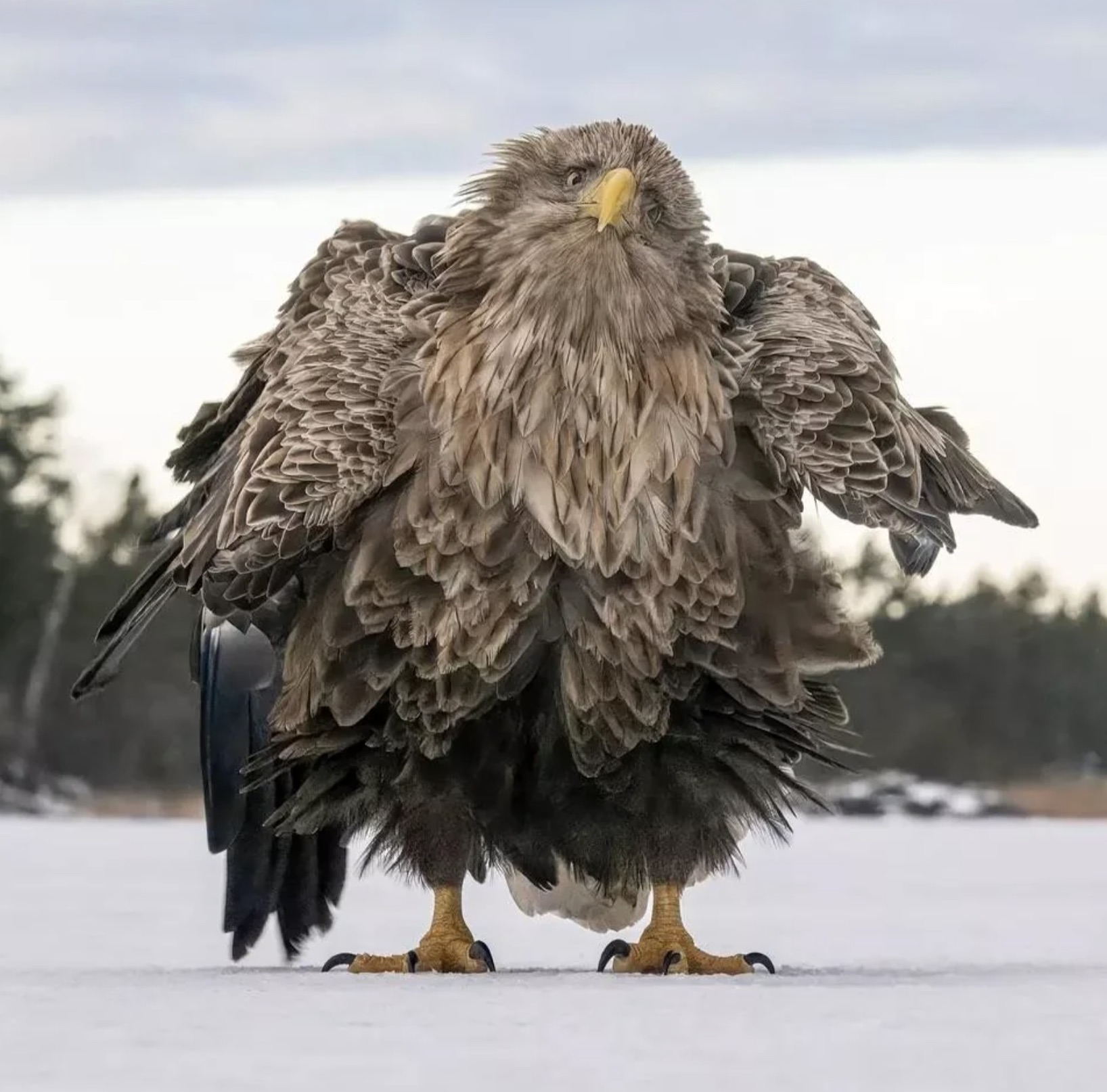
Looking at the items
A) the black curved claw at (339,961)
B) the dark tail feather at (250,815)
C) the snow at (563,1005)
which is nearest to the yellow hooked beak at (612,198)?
the dark tail feather at (250,815)

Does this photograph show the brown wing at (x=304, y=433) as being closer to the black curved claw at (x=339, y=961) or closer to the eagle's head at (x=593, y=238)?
the eagle's head at (x=593, y=238)

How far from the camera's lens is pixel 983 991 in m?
5.91

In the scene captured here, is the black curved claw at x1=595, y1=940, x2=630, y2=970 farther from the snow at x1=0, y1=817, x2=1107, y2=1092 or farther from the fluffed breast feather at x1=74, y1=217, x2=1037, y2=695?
the fluffed breast feather at x1=74, y1=217, x2=1037, y2=695

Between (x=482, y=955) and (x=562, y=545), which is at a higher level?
(x=562, y=545)

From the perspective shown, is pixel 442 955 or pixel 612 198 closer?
pixel 612 198

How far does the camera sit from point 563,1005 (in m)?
5.59

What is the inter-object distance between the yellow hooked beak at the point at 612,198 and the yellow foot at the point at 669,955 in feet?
6.40

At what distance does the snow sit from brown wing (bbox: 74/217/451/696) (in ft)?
3.71

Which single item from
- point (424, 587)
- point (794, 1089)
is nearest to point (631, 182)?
point (424, 587)

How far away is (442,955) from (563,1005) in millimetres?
1475

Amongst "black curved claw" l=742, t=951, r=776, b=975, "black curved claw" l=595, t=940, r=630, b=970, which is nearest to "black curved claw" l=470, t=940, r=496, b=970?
"black curved claw" l=595, t=940, r=630, b=970

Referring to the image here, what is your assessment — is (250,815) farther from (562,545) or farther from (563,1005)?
(563,1005)

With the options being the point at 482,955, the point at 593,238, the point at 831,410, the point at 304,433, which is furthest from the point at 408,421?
the point at 482,955

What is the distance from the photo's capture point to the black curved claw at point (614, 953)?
7.13 metres
